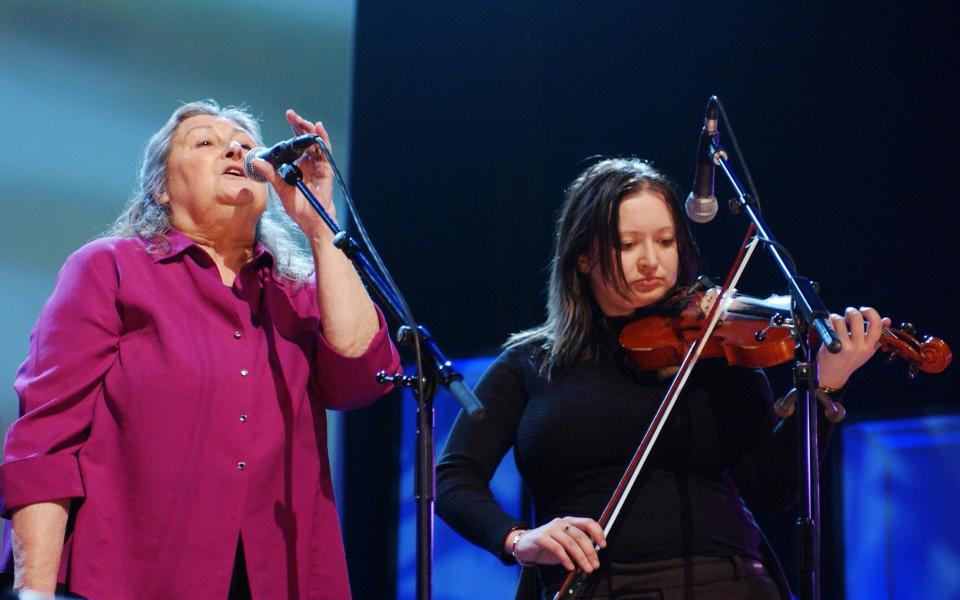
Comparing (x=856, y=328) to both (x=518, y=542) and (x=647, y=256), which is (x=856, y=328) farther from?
(x=518, y=542)

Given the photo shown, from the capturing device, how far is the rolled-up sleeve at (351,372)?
78.0 inches

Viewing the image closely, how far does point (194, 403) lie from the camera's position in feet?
6.13

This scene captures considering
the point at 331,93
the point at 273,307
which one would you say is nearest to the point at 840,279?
the point at 331,93

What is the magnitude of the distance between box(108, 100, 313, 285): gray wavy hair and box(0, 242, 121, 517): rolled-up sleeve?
181 mm

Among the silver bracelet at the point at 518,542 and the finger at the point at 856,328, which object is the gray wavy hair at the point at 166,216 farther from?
the finger at the point at 856,328

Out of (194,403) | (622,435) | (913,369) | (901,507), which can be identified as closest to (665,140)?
(901,507)

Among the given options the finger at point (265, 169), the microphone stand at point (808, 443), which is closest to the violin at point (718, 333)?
the microphone stand at point (808, 443)

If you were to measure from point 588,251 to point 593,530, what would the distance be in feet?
2.27

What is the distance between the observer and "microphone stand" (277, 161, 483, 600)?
1.51m

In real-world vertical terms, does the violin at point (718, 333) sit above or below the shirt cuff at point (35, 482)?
above

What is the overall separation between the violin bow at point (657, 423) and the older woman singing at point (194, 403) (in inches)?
16.2

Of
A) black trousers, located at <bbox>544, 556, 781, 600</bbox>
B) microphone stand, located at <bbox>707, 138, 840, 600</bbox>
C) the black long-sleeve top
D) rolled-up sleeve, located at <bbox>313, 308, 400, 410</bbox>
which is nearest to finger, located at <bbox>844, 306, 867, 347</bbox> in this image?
microphone stand, located at <bbox>707, 138, 840, 600</bbox>

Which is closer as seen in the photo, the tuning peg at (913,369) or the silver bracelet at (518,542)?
the tuning peg at (913,369)

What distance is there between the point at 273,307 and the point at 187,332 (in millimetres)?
178
